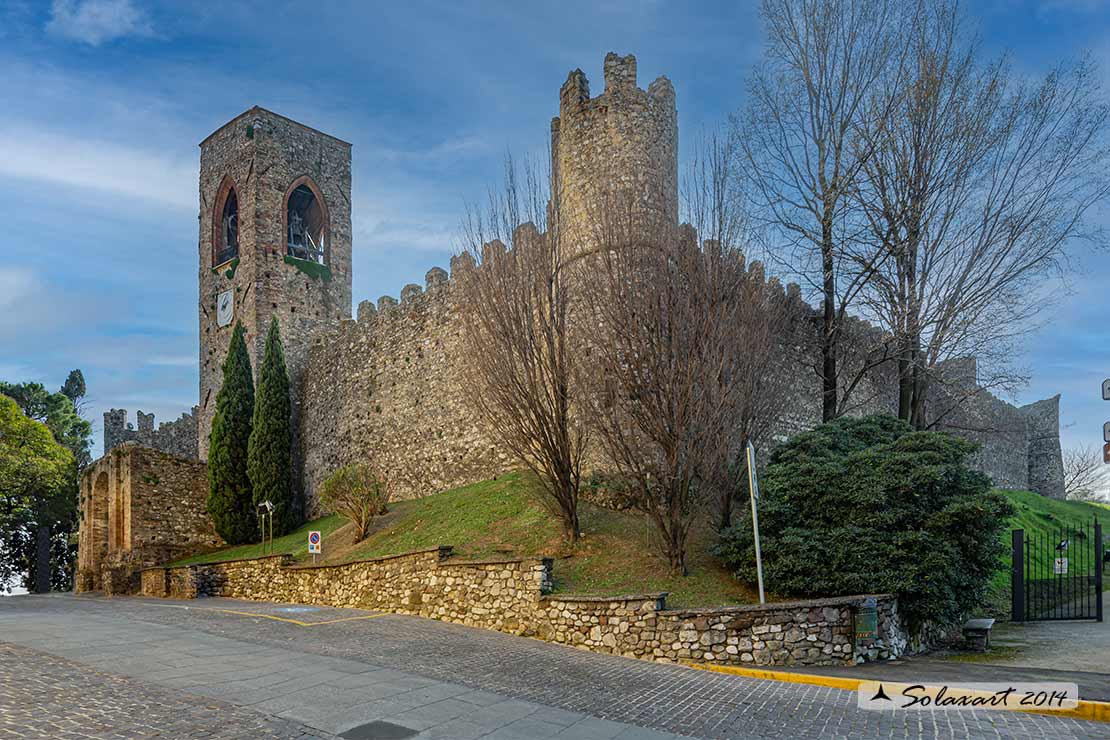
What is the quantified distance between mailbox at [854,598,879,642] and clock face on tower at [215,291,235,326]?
24051mm

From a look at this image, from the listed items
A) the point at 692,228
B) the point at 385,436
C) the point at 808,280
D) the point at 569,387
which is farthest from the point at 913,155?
the point at 385,436

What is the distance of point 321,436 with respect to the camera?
85.3 feet

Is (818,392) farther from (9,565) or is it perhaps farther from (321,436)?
(9,565)

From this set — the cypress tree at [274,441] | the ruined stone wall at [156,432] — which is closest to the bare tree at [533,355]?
the cypress tree at [274,441]

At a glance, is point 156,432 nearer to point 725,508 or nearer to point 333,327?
point 333,327

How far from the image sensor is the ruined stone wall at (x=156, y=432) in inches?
1427

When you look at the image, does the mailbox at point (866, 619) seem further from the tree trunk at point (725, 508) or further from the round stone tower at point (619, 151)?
the round stone tower at point (619, 151)

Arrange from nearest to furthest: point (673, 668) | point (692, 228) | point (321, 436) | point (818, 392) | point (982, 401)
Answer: point (673, 668)
point (692, 228)
point (818, 392)
point (321, 436)
point (982, 401)

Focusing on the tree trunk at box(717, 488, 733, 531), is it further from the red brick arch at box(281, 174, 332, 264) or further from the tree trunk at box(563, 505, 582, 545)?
the red brick arch at box(281, 174, 332, 264)

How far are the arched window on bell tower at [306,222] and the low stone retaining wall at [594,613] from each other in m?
15.2

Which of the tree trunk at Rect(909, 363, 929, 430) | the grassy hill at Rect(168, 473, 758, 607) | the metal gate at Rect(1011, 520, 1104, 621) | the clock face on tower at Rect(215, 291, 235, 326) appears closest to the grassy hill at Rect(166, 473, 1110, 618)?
the grassy hill at Rect(168, 473, 758, 607)

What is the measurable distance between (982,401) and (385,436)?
23.4 meters

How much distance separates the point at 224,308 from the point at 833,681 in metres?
25.4

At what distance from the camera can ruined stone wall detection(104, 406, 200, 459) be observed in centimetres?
3625
